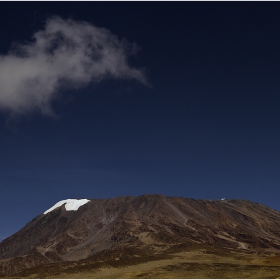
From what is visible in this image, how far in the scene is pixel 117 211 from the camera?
199500 millimetres

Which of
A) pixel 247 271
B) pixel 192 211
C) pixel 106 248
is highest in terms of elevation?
pixel 192 211

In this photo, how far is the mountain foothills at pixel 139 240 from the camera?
11869 cm

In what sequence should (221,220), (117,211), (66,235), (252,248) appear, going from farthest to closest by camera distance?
1. (117,211)
2. (221,220)
3. (66,235)
4. (252,248)

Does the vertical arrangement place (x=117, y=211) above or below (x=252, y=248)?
above

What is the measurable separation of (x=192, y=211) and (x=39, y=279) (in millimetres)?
113053

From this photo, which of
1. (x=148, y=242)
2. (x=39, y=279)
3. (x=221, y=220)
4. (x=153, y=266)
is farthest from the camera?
(x=221, y=220)

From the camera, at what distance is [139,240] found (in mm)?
148500

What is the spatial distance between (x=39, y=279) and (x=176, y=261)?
3626 centimetres

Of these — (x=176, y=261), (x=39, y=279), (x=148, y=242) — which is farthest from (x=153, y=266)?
(x=148, y=242)

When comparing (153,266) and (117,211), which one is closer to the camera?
(153,266)

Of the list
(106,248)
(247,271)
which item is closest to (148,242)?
(106,248)

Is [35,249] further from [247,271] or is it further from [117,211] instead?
[247,271]

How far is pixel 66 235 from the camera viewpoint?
173125mm

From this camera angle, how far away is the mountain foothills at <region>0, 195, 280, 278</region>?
119 meters
